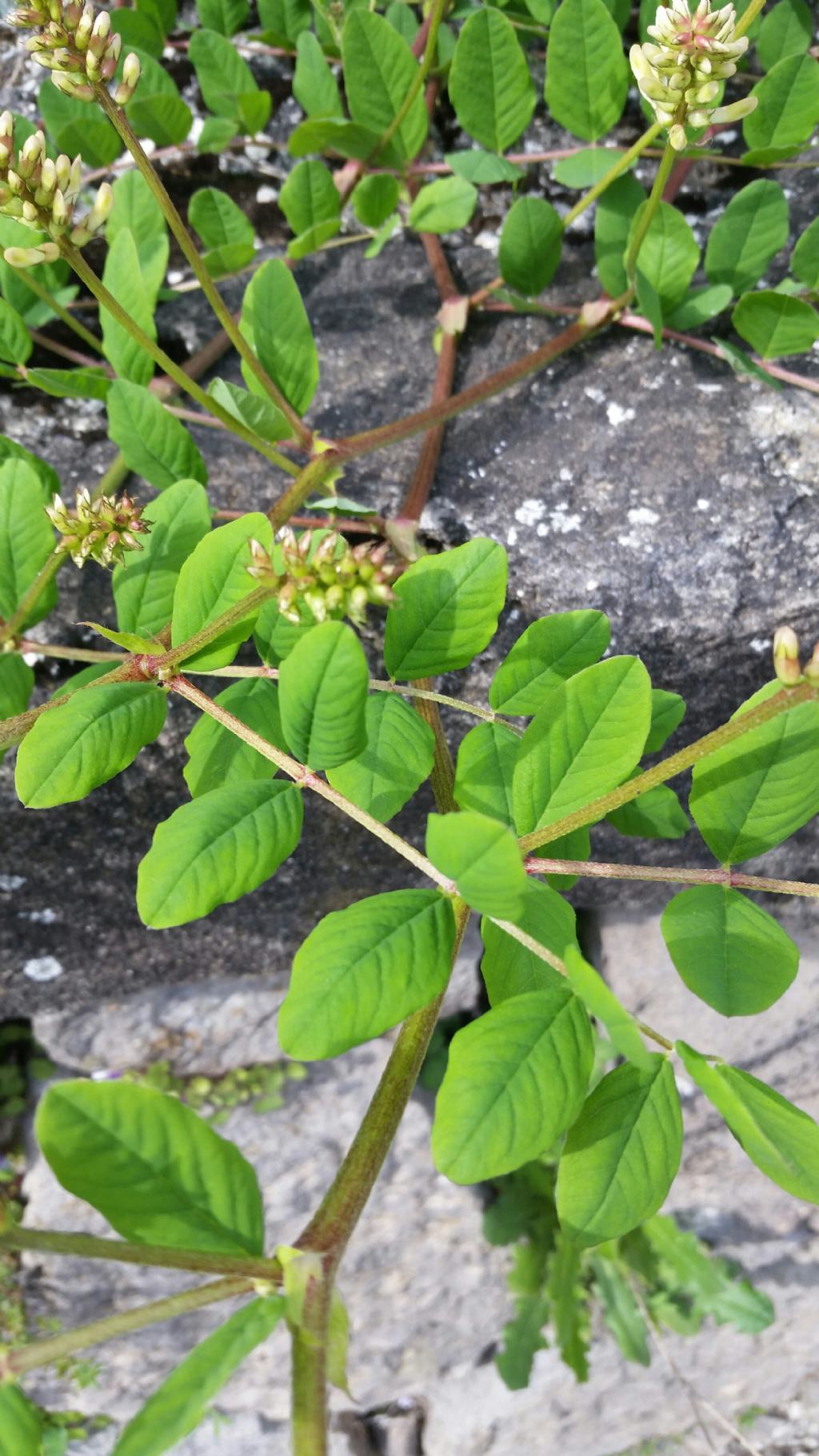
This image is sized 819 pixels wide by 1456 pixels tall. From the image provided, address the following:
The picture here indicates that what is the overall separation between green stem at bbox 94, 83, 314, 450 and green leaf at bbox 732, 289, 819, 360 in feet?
2.35

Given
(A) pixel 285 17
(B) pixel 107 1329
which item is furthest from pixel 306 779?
(A) pixel 285 17

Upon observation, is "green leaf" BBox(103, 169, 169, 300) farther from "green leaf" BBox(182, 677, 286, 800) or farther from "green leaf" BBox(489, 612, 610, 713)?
"green leaf" BBox(489, 612, 610, 713)

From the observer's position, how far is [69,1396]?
352cm

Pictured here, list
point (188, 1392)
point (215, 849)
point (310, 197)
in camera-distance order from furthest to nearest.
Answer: point (310, 197) < point (215, 849) < point (188, 1392)

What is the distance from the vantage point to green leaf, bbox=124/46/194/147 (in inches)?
72.6

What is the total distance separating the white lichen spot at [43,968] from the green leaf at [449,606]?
1400 millimetres

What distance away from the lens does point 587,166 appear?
1.74 m

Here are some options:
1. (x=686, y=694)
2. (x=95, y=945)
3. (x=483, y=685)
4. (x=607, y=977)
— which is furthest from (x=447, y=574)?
(x=607, y=977)

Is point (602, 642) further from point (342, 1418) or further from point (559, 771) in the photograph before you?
point (342, 1418)

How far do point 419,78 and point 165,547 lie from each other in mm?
820

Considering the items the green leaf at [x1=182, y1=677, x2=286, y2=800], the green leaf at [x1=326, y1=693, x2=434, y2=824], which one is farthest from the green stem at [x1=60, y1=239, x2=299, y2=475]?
the green leaf at [x1=326, y1=693, x2=434, y2=824]

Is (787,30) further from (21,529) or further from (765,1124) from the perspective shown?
(765,1124)

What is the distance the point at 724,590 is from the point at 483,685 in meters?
0.42

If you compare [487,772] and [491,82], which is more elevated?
[491,82]
